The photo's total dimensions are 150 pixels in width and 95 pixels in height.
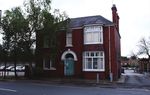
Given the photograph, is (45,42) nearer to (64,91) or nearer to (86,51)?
(86,51)

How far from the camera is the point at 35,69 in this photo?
36.7m

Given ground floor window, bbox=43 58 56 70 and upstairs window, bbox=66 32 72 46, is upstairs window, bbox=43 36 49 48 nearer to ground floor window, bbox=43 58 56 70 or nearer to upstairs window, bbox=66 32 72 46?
ground floor window, bbox=43 58 56 70

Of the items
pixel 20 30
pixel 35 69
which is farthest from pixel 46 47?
pixel 20 30

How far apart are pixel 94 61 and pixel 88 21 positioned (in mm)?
5657

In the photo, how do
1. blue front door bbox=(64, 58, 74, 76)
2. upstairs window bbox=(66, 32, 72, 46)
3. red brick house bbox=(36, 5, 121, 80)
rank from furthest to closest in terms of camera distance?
1. upstairs window bbox=(66, 32, 72, 46)
2. blue front door bbox=(64, 58, 74, 76)
3. red brick house bbox=(36, 5, 121, 80)

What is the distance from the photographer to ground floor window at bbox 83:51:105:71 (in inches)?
1341

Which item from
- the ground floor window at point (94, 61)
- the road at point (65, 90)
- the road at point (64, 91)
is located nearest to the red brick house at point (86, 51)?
the ground floor window at point (94, 61)

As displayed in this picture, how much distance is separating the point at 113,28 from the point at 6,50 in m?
14.0

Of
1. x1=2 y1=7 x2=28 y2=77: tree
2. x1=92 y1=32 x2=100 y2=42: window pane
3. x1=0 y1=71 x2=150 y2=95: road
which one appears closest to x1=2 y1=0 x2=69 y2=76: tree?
x1=2 y1=7 x2=28 y2=77: tree

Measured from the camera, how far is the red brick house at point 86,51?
112 ft

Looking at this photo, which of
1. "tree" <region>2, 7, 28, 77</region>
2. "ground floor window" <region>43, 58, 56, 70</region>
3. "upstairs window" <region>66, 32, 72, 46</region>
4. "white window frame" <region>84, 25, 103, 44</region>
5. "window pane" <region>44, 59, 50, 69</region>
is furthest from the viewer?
"window pane" <region>44, 59, 50, 69</region>

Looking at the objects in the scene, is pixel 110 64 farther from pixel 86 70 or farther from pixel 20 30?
pixel 20 30

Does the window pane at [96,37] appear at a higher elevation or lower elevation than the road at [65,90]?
higher

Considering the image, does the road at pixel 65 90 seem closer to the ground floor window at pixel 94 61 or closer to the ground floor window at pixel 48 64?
the ground floor window at pixel 94 61
